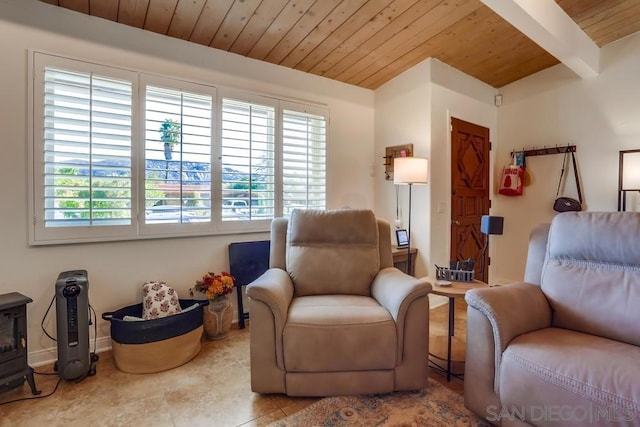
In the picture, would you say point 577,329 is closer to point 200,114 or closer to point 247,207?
point 247,207

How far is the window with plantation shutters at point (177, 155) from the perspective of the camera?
2.46 m

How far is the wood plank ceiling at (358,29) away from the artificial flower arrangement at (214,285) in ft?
6.36

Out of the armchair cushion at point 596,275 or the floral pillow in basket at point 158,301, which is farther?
the floral pillow in basket at point 158,301

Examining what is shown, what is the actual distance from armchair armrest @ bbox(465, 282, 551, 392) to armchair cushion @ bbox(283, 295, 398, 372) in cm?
44

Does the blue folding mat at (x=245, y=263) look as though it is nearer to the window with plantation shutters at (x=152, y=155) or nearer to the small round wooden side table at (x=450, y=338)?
the window with plantation shutters at (x=152, y=155)

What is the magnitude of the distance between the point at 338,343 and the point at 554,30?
2926mm

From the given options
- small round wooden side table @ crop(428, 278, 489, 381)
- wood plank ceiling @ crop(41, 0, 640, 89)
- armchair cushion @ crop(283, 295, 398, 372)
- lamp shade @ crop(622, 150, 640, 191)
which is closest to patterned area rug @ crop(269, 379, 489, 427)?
armchair cushion @ crop(283, 295, 398, 372)

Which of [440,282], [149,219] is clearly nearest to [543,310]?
[440,282]

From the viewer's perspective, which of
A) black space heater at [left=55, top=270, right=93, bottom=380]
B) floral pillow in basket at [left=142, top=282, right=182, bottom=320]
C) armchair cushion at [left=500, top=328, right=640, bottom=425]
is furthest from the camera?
floral pillow in basket at [left=142, top=282, right=182, bottom=320]

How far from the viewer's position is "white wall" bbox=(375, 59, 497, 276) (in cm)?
324

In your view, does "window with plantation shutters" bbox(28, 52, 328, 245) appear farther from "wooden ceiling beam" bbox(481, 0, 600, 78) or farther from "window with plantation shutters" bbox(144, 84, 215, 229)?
"wooden ceiling beam" bbox(481, 0, 600, 78)

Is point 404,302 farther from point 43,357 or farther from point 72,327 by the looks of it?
point 43,357

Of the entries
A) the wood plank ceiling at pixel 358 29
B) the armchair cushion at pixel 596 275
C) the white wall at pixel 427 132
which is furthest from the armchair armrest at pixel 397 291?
the wood plank ceiling at pixel 358 29

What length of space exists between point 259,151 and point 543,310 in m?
2.41
